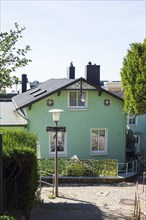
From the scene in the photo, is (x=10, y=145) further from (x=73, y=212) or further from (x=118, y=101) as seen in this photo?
(x=118, y=101)

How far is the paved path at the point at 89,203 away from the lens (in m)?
10.7

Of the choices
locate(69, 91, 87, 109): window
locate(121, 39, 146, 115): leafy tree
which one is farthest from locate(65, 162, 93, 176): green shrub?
locate(69, 91, 87, 109): window

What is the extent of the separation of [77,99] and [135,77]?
536cm

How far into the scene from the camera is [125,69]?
1816 centimetres

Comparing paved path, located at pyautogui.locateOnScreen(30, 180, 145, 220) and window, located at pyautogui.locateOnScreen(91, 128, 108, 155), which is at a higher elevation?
window, located at pyautogui.locateOnScreen(91, 128, 108, 155)

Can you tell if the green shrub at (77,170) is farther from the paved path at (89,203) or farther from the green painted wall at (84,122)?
the green painted wall at (84,122)

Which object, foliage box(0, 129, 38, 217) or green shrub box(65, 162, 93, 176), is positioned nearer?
foliage box(0, 129, 38, 217)

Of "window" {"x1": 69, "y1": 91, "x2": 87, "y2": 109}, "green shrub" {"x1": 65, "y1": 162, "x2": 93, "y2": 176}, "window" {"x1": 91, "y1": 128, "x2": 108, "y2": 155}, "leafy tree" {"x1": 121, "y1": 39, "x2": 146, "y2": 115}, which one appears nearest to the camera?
"leafy tree" {"x1": 121, "y1": 39, "x2": 146, "y2": 115}

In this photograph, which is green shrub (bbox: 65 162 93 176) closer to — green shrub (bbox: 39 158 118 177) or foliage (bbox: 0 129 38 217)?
green shrub (bbox: 39 158 118 177)

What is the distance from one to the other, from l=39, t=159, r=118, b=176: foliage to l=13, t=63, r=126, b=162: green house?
253 centimetres

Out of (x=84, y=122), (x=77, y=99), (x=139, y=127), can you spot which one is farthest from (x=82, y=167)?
(x=139, y=127)

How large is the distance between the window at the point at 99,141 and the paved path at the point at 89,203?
4504 millimetres

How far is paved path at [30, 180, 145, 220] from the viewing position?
421 inches

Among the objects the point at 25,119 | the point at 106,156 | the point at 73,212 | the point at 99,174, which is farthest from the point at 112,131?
the point at 73,212
